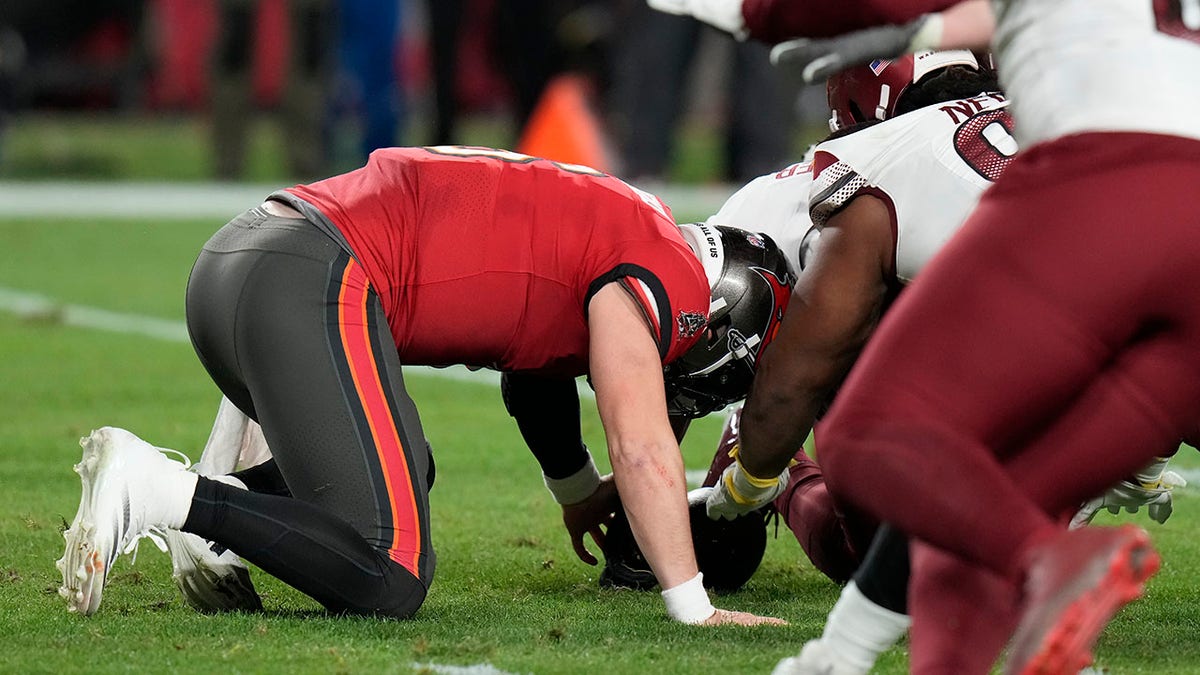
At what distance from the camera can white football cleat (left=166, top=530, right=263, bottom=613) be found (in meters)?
3.58

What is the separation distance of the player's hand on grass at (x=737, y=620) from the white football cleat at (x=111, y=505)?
3.16 ft

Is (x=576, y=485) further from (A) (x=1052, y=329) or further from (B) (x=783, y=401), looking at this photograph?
(A) (x=1052, y=329)

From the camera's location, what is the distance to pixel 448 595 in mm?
3836

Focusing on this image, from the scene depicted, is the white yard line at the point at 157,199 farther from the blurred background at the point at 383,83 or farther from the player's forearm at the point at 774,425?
the player's forearm at the point at 774,425

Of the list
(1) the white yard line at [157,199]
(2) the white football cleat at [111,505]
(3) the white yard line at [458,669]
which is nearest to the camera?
(3) the white yard line at [458,669]

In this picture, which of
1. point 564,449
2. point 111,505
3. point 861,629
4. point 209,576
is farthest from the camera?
point 564,449

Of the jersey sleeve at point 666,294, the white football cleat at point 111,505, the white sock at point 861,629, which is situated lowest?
the white football cleat at point 111,505

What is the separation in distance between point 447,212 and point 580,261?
0.27m

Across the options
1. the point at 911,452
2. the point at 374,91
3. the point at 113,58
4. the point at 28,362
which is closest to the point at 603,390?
the point at 911,452

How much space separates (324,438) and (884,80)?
141 cm

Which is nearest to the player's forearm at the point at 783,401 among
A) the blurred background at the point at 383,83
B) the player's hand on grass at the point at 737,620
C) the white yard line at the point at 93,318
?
the player's hand on grass at the point at 737,620

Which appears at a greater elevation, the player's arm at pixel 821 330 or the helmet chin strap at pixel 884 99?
the helmet chin strap at pixel 884 99

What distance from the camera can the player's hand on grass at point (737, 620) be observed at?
3443mm

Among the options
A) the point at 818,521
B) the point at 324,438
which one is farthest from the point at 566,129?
the point at 324,438
